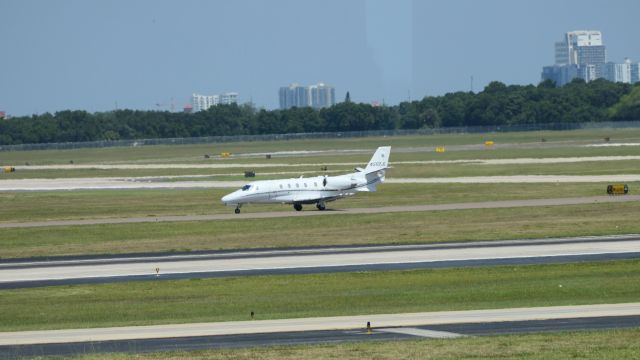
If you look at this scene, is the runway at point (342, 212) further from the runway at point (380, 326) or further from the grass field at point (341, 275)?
the runway at point (380, 326)

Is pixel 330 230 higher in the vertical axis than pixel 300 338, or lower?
lower

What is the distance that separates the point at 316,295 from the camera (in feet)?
146

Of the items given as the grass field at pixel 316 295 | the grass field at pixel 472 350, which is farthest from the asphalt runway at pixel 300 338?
the grass field at pixel 316 295

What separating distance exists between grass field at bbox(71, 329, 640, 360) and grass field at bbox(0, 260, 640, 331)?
6.88 meters

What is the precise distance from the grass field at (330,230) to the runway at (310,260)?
10.4ft

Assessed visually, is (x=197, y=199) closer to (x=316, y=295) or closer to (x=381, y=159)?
(x=381, y=159)

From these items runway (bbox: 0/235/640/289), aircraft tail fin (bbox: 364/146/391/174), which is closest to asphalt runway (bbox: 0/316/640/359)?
runway (bbox: 0/235/640/289)

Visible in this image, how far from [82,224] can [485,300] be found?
4217 centimetres

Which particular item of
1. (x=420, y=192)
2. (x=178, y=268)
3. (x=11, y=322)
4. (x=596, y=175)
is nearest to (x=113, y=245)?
(x=178, y=268)

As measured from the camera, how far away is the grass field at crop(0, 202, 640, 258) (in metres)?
63.5

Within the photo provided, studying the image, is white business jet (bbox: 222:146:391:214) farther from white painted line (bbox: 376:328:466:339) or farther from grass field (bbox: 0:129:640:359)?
white painted line (bbox: 376:328:466:339)

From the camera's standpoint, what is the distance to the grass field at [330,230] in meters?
63.5

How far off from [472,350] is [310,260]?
2442 cm

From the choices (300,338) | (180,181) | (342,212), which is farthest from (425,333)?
(180,181)
